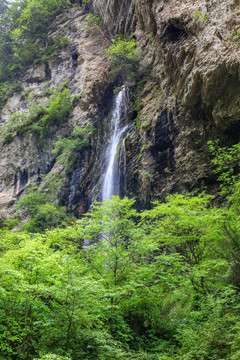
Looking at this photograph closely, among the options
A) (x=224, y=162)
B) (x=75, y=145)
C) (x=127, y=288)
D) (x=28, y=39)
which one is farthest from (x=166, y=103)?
(x=28, y=39)

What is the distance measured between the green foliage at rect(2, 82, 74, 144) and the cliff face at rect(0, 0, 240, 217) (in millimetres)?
875

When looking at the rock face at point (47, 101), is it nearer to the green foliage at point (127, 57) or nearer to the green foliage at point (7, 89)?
the green foliage at point (7, 89)

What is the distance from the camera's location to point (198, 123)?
11.7 meters

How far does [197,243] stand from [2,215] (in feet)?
65.7

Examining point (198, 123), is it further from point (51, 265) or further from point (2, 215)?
point (2, 215)

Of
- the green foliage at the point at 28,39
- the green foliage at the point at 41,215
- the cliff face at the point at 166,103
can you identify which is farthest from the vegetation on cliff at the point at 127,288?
the green foliage at the point at 28,39

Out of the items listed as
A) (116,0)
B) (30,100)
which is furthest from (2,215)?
(116,0)

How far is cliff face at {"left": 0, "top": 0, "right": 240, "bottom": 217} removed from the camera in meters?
9.96

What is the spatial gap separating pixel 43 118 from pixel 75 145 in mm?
6899

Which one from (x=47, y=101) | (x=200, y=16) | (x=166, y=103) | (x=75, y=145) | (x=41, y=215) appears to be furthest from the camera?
(x=47, y=101)

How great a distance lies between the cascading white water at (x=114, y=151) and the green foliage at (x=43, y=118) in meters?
6.17

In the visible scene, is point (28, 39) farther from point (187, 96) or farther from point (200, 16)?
point (187, 96)

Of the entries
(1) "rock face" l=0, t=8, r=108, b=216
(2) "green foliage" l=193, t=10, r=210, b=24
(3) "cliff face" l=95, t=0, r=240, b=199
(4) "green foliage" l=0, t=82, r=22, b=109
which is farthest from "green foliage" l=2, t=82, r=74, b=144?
(2) "green foliage" l=193, t=10, r=210, b=24

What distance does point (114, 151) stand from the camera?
1681 centimetres
